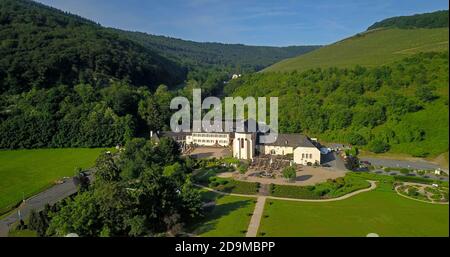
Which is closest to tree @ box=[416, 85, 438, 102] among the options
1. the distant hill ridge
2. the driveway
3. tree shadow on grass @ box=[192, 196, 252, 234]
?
the distant hill ridge

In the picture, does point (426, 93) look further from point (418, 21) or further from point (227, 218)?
point (418, 21)

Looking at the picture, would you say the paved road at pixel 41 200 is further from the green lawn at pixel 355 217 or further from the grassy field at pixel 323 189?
the grassy field at pixel 323 189

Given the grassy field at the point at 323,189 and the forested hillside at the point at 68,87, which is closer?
the grassy field at the point at 323,189

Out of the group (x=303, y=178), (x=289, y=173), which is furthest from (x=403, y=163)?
(x=289, y=173)

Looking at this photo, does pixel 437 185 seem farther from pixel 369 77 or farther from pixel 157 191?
pixel 369 77

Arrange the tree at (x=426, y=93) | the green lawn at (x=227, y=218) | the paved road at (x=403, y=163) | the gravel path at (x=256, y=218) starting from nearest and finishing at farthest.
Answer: the gravel path at (x=256, y=218) < the green lawn at (x=227, y=218) < the paved road at (x=403, y=163) < the tree at (x=426, y=93)

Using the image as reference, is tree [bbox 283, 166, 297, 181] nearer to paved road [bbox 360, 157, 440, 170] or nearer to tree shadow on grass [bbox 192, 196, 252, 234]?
tree shadow on grass [bbox 192, 196, 252, 234]

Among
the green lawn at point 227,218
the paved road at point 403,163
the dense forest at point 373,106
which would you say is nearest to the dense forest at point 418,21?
the dense forest at point 373,106

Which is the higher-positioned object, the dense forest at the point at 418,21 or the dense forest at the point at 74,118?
the dense forest at the point at 418,21
